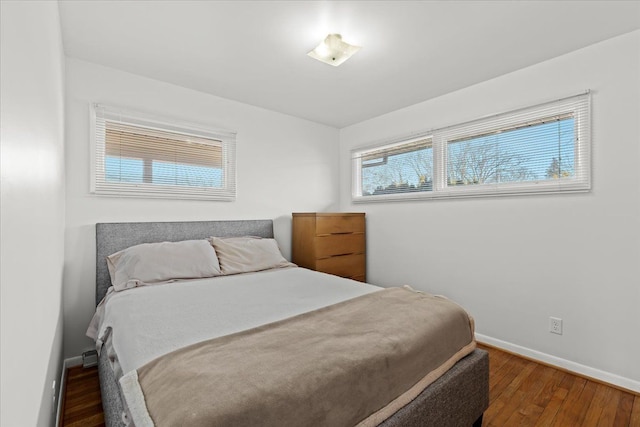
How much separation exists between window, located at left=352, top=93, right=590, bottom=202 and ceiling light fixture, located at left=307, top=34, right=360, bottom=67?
4.72 ft

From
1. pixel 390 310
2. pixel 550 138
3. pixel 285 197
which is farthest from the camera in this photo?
pixel 285 197

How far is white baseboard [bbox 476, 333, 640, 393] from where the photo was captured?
1951 millimetres

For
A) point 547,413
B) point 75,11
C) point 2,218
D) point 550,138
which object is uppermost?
point 75,11

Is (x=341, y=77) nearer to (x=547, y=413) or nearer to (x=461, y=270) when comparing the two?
(x=461, y=270)

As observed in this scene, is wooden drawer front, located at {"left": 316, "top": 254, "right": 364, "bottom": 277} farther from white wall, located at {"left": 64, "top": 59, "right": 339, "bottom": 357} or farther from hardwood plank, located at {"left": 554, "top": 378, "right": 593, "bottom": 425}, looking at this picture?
hardwood plank, located at {"left": 554, "top": 378, "right": 593, "bottom": 425}

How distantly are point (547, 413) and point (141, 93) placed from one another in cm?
376

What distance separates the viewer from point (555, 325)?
225cm

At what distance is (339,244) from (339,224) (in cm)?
23

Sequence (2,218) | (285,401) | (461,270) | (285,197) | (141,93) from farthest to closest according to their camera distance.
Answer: (285,197) < (461,270) < (141,93) < (285,401) < (2,218)

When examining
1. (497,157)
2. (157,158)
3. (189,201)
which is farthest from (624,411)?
(157,158)

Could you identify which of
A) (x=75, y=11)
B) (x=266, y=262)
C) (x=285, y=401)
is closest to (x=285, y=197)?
(x=266, y=262)

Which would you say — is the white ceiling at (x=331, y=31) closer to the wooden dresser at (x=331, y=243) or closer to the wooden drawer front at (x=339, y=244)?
the wooden dresser at (x=331, y=243)

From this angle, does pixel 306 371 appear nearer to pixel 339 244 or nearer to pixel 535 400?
pixel 535 400

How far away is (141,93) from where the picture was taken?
101 inches
